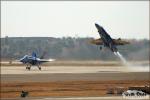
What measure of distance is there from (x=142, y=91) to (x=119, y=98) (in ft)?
17.6

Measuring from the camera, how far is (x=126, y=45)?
302 ft

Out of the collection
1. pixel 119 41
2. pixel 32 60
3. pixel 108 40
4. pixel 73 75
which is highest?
pixel 108 40

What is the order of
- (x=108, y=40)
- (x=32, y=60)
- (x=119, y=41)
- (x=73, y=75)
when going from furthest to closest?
(x=32, y=60) < (x=108, y=40) < (x=119, y=41) < (x=73, y=75)

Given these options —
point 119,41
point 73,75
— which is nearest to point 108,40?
point 119,41

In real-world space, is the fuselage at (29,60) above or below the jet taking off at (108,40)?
below

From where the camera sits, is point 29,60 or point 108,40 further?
point 29,60

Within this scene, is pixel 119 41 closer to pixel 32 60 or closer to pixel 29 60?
pixel 32 60

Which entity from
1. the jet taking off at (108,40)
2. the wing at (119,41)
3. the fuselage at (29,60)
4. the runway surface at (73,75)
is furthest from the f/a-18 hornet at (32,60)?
the wing at (119,41)

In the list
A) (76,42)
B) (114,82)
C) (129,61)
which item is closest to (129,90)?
(114,82)

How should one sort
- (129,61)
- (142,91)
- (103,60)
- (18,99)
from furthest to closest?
(103,60) → (129,61) → (142,91) → (18,99)

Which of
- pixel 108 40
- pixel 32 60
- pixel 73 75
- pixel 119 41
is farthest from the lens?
pixel 32 60

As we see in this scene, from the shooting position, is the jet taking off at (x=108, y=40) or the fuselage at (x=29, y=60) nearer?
the jet taking off at (x=108, y=40)

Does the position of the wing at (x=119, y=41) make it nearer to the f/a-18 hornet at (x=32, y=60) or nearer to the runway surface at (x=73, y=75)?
the runway surface at (x=73, y=75)

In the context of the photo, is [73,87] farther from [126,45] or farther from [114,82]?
[126,45]
